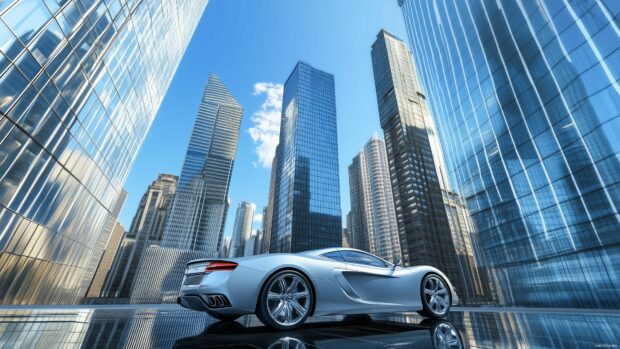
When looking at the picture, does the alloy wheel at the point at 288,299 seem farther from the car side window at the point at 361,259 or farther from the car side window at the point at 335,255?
the car side window at the point at 361,259

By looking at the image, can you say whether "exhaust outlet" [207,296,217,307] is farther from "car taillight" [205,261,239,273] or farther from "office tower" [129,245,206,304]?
"office tower" [129,245,206,304]

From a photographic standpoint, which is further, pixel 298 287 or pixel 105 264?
pixel 105 264

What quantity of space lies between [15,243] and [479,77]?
1970 inches

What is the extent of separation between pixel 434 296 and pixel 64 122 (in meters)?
20.2

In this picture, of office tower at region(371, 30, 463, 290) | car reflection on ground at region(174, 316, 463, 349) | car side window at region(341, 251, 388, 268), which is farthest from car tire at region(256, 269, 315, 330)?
office tower at region(371, 30, 463, 290)

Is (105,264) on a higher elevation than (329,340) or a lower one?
higher

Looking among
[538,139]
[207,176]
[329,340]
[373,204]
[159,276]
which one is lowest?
[329,340]

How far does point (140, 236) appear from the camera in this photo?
152m

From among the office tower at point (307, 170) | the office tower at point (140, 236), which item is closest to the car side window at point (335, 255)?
the office tower at point (307, 170)

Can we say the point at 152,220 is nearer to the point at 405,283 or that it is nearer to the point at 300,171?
the point at 300,171

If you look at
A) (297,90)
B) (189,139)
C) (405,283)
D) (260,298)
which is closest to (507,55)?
(405,283)

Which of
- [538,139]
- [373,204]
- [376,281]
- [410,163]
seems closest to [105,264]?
[373,204]

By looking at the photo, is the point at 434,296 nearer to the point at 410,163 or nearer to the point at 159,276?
the point at 410,163

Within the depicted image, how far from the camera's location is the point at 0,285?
1293 centimetres
